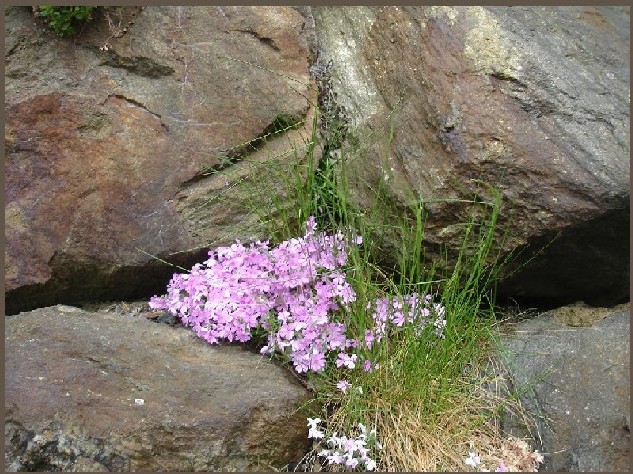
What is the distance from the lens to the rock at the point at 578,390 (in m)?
3.82

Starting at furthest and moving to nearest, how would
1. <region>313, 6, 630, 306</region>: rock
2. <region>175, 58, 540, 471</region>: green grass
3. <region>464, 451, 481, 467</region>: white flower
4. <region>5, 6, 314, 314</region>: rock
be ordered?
1. <region>5, 6, 314, 314</region>: rock
2. <region>313, 6, 630, 306</region>: rock
3. <region>175, 58, 540, 471</region>: green grass
4. <region>464, 451, 481, 467</region>: white flower

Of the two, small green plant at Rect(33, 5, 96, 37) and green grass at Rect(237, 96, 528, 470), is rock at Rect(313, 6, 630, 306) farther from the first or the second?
small green plant at Rect(33, 5, 96, 37)

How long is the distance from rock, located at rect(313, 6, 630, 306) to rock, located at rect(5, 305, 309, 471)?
1.23m

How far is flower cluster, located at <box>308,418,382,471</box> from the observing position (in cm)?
383

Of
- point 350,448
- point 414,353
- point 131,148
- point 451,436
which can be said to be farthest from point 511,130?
point 131,148

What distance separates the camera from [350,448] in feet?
12.6

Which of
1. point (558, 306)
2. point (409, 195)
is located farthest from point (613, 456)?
point (409, 195)

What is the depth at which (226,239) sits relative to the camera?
182 inches

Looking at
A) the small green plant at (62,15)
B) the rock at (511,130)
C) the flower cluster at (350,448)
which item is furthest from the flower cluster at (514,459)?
the small green plant at (62,15)

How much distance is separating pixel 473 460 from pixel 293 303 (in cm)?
118

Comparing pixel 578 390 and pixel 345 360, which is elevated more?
pixel 578 390

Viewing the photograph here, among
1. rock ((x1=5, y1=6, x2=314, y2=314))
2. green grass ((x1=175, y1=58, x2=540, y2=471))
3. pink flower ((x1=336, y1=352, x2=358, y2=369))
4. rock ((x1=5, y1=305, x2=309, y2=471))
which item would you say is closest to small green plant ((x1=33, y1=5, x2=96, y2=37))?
rock ((x1=5, y1=6, x2=314, y2=314))

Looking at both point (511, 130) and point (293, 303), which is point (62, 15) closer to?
point (293, 303)

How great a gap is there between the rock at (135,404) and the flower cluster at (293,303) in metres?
0.18
